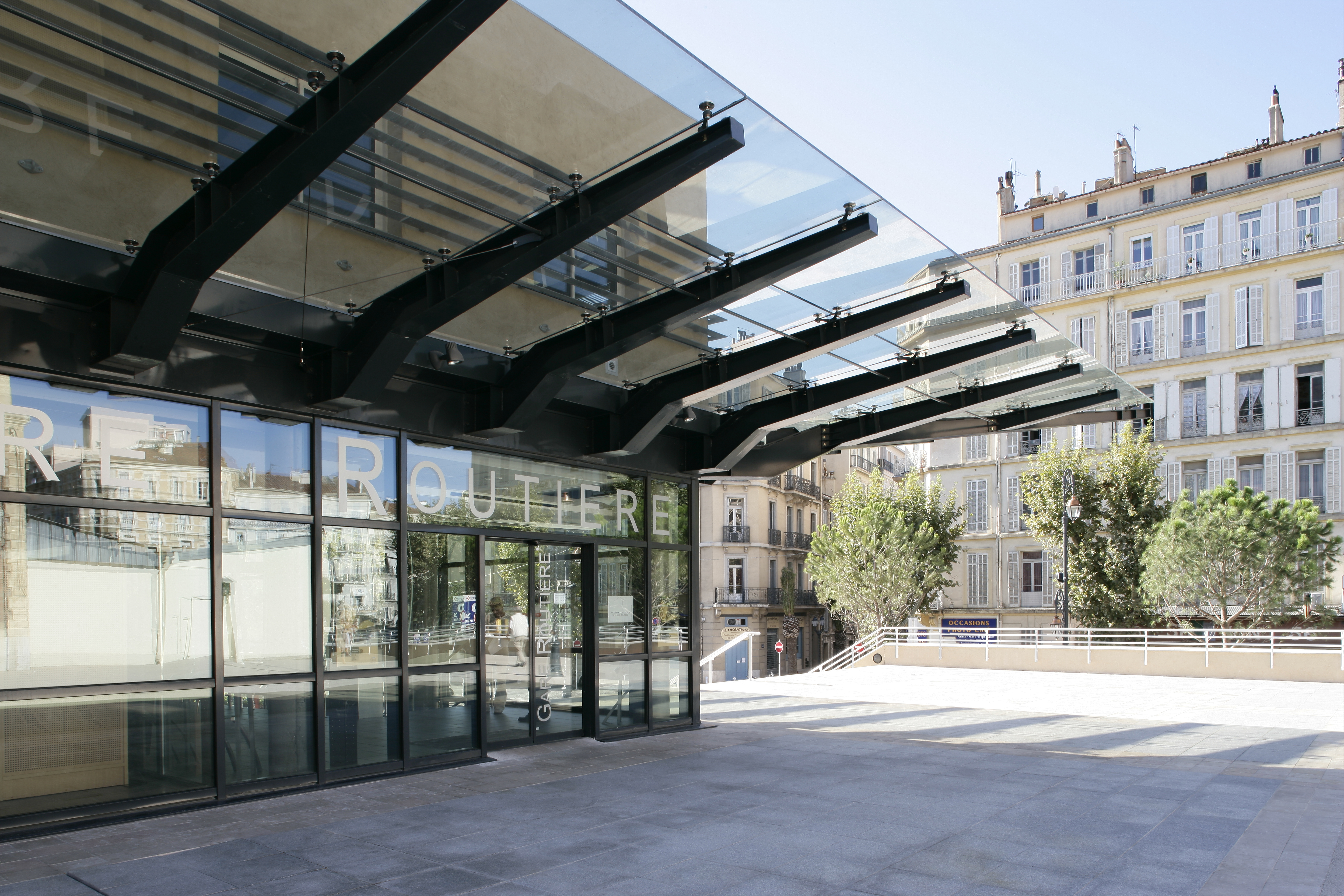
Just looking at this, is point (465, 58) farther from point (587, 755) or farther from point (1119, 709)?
point (1119, 709)

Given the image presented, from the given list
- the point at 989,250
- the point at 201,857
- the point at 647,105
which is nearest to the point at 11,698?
the point at 201,857

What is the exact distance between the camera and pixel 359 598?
899 centimetres

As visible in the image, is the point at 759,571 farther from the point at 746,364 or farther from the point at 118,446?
the point at 118,446

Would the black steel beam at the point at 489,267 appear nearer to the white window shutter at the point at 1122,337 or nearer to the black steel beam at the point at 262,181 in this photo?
the black steel beam at the point at 262,181

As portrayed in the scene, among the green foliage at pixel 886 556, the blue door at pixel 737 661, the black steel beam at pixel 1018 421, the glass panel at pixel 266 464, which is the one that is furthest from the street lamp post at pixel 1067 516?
the glass panel at pixel 266 464

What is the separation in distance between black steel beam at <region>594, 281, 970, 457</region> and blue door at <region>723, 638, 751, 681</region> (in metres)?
13.7

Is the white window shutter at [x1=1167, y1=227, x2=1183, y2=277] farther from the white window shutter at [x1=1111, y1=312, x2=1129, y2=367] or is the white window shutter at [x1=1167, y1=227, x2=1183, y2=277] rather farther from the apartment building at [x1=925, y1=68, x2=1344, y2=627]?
the white window shutter at [x1=1111, y1=312, x2=1129, y2=367]

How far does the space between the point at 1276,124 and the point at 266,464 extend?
126ft

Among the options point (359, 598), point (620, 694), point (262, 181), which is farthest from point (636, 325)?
point (620, 694)

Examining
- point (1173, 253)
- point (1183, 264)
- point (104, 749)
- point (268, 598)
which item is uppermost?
point (1173, 253)

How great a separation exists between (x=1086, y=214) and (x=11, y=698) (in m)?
40.0

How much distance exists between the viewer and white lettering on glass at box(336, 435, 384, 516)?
893 cm

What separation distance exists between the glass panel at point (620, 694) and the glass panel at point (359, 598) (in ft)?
9.98

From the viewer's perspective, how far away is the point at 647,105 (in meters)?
6.31
